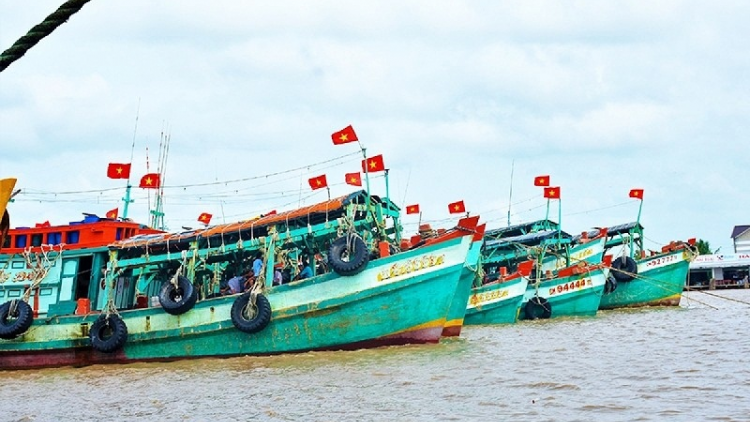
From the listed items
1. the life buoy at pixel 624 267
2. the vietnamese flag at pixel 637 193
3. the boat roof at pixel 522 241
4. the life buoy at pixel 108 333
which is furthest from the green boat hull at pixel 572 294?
the life buoy at pixel 108 333

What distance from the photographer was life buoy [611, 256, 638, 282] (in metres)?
31.3

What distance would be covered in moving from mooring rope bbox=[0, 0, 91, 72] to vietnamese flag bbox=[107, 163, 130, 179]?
18248 mm

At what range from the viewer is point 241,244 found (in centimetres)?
1739

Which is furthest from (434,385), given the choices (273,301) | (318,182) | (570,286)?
(570,286)

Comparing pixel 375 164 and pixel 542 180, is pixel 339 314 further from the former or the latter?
pixel 542 180

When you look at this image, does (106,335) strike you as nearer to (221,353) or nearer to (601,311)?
(221,353)

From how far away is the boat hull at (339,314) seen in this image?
15742mm

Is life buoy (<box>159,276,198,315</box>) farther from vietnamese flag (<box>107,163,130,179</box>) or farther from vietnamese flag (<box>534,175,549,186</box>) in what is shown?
vietnamese flag (<box>534,175,549,186</box>)

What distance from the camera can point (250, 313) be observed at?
16.0 metres

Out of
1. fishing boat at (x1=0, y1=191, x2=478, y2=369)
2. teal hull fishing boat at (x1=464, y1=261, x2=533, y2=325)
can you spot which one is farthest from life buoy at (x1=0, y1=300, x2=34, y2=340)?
teal hull fishing boat at (x1=464, y1=261, x2=533, y2=325)

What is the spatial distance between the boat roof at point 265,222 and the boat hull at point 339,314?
66.7 inches

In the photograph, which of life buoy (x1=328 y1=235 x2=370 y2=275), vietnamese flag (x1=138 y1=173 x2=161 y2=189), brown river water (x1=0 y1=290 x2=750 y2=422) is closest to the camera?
brown river water (x1=0 y1=290 x2=750 y2=422)

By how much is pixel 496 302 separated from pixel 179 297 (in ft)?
39.2

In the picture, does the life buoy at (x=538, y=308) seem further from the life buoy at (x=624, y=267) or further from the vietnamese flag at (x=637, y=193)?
the vietnamese flag at (x=637, y=193)
